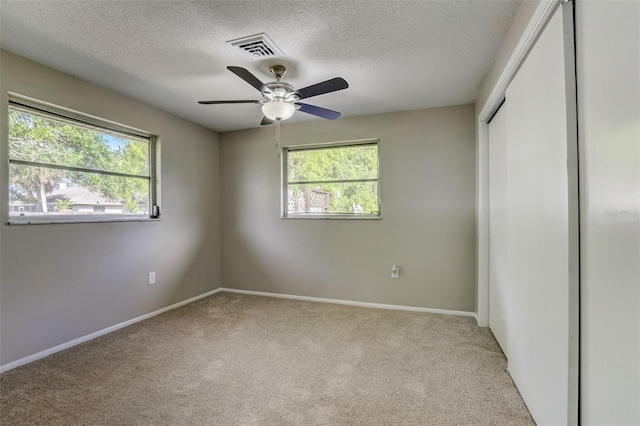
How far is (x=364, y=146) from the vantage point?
12.6ft

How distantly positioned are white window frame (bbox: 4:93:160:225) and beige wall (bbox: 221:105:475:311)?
1.10m

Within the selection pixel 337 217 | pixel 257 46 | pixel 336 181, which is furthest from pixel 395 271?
pixel 257 46

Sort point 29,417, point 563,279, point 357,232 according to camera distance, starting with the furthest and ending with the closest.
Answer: point 357,232 < point 29,417 < point 563,279

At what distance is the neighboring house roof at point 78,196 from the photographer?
2.63 m

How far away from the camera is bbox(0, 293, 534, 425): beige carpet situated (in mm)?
1735

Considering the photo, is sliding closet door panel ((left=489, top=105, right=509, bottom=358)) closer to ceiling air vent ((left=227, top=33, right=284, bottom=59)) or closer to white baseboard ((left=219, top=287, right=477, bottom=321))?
white baseboard ((left=219, top=287, right=477, bottom=321))

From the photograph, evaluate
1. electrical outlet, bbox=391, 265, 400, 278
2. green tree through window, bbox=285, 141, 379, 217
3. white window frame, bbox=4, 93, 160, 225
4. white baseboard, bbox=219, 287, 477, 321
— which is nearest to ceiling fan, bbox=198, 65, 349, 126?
white window frame, bbox=4, 93, 160, 225

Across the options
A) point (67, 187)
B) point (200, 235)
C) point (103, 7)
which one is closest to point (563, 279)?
point (103, 7)

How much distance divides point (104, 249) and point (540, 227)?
11.5 feet

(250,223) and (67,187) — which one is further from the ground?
(67,187)

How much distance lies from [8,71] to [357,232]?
344 cm

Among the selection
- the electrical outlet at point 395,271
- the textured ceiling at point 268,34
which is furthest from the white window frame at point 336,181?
the textured ceiling at point 268,34

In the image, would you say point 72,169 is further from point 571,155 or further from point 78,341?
point 571,155

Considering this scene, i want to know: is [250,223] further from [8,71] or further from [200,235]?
[8,71]
